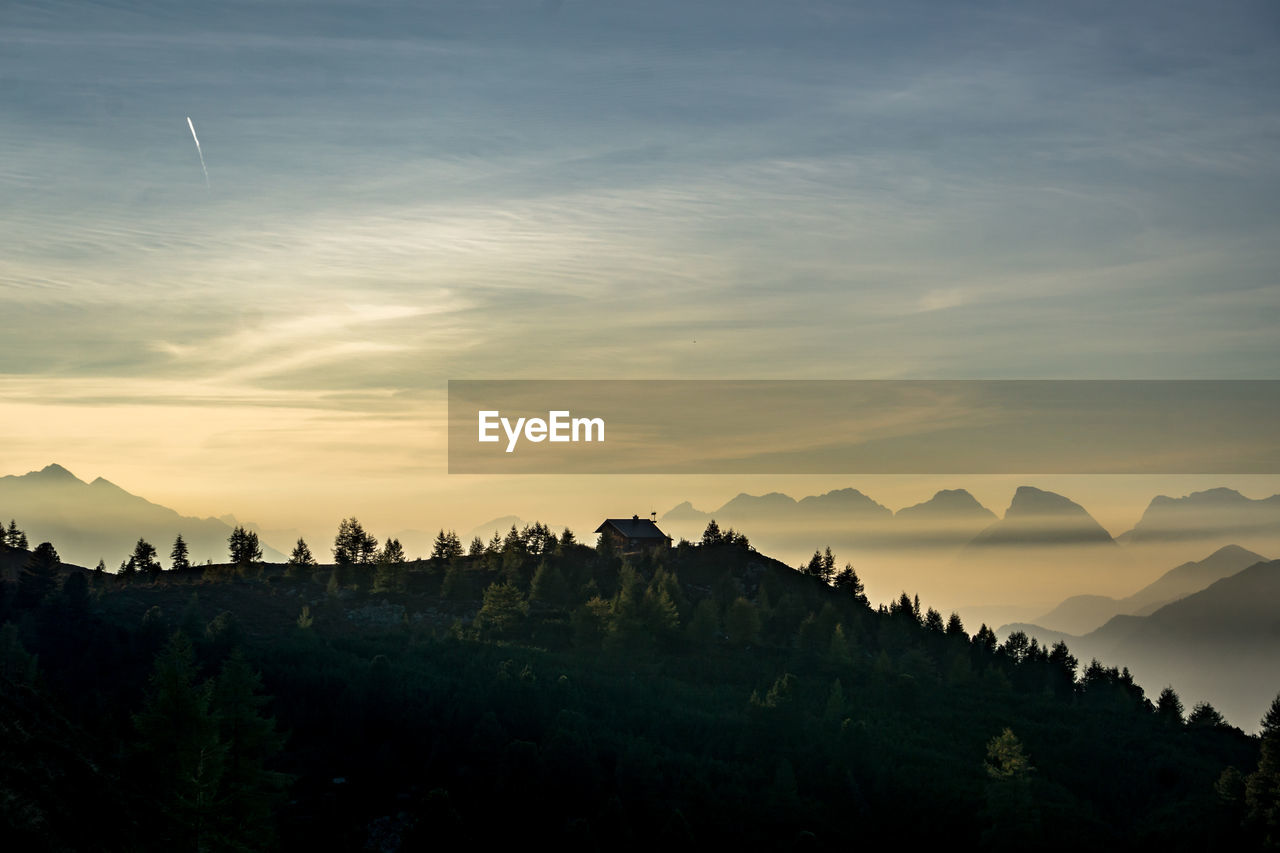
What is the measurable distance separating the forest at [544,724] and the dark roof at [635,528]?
13.9 meters

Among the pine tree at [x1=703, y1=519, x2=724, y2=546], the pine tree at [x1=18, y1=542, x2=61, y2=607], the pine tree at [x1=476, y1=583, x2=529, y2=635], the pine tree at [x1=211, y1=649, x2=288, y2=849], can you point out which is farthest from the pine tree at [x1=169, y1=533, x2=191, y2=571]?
the pine tree at [x1=211, y1=649, x2=288, y2=849]

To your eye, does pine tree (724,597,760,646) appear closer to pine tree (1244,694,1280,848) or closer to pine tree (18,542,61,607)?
pine tree (1244,694,1280,848)

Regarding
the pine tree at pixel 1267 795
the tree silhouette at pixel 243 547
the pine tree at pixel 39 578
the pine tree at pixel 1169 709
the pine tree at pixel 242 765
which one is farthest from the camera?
the tree silhouette at pixel 243 547

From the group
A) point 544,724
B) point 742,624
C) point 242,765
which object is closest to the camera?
point 242,765

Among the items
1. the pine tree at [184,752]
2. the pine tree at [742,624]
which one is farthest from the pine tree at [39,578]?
the pine tree at [742,624]

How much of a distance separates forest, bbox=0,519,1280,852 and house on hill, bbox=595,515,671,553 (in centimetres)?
1132

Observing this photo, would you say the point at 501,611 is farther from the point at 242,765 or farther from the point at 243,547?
the point at 242,765

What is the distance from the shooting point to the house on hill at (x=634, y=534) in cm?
15975

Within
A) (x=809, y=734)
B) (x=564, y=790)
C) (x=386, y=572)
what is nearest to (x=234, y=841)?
(x=564, y=790)

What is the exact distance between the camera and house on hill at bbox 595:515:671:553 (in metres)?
160

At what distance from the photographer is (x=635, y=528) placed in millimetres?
164250

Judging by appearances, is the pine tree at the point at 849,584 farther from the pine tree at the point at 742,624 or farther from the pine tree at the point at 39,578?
the pine tree at the point at 39,578

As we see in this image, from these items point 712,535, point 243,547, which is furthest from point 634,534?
point 243,547

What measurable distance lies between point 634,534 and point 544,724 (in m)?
87.2
